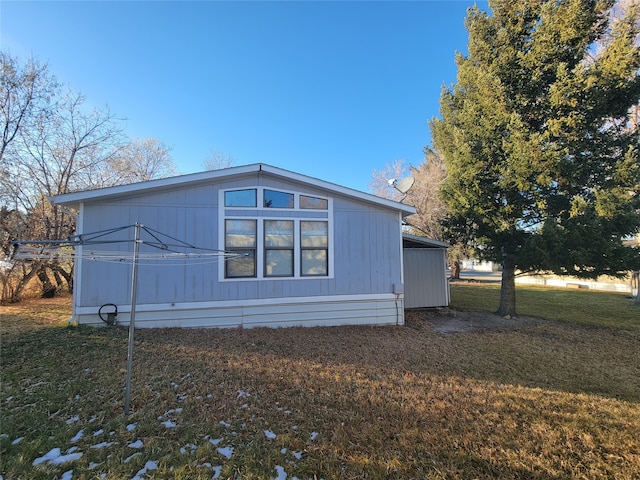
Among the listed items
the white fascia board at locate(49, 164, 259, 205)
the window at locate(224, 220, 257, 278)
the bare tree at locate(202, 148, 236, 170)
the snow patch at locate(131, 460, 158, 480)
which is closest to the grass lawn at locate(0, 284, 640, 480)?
the snow patch at locate(131, 460, 158, 480)

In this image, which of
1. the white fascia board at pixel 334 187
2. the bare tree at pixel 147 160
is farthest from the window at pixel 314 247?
the bare tree at pixel 147 160

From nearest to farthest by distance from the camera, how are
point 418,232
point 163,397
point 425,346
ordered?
point 163,397
point 425,346
point 418,232

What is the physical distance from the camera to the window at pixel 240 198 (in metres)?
6.29

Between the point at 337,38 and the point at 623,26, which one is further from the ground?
the point at 337,38

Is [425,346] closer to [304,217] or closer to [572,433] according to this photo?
[572,433]

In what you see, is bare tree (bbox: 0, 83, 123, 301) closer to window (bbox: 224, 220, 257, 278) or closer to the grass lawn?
the grass lawn

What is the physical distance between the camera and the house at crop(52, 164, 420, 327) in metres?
5.70

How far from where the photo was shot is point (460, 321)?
8078mm

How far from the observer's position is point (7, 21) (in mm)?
5812

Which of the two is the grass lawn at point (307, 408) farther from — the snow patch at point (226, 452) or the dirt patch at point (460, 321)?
the dirt patch at point (460, 321)

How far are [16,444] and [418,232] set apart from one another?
1919 cm

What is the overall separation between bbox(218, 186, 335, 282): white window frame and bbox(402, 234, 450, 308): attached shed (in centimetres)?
319

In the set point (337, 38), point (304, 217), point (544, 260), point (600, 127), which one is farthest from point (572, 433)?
point (337, 38)

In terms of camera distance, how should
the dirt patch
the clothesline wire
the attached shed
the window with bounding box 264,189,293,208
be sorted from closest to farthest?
1. the clothesline wire
2. the window with bounding box 264,189,293,208
3. the dirt patch
4. the attached shed
